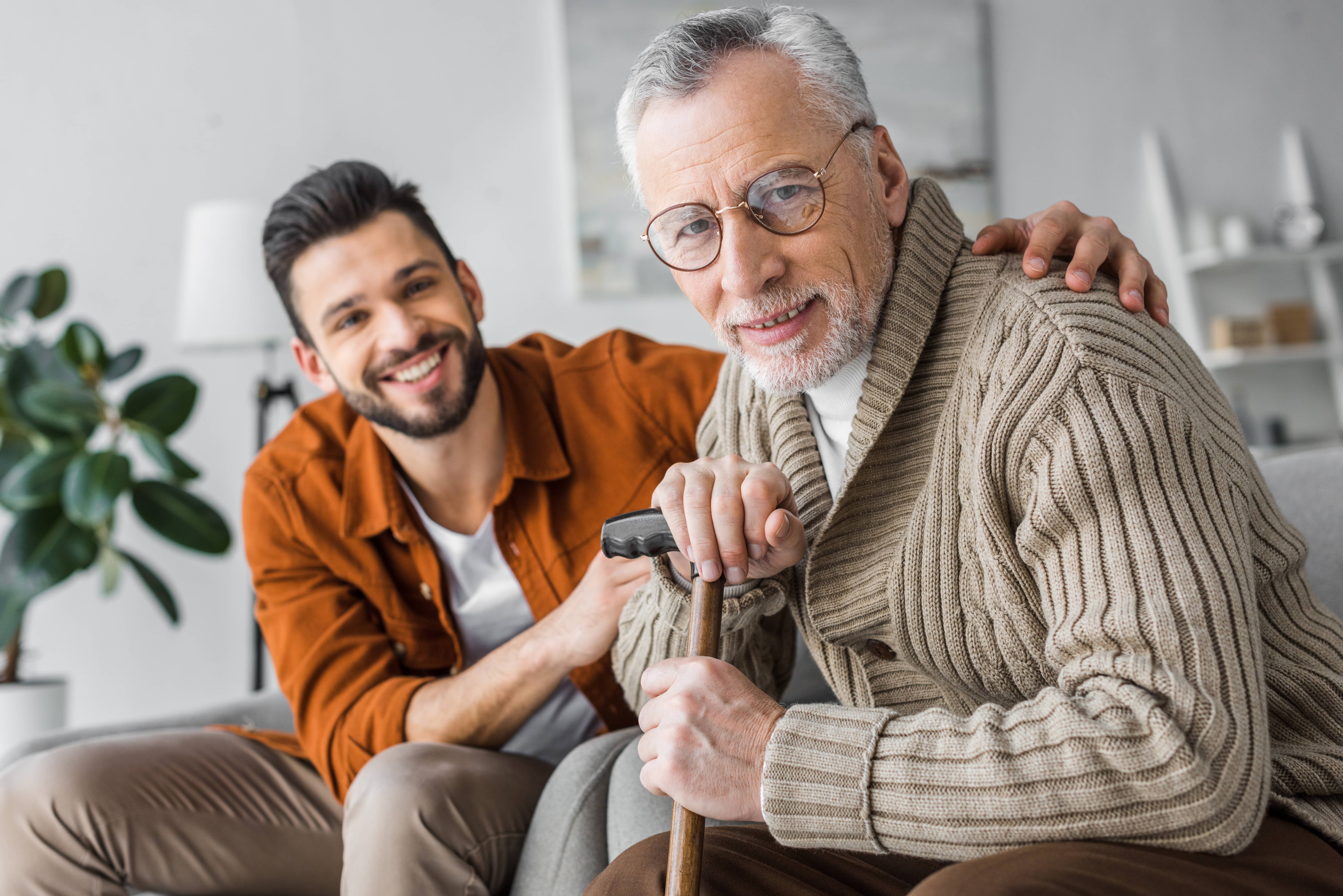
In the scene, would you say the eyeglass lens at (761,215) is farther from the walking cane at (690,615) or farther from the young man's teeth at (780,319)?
the walking cane at (690,615)

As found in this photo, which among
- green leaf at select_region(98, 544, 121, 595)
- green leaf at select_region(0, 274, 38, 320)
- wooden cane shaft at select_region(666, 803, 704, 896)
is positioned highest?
green leaf at select_region(0, 274, 38, 320)

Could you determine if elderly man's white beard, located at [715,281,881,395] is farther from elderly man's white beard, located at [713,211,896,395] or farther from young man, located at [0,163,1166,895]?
young man, located at [0,163,1166,895]

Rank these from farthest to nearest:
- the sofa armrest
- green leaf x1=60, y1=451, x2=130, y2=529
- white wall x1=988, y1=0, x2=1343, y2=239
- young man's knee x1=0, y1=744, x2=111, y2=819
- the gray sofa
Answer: white wall x1=988, y1=0, x2=1343, y2=239
green leaf x1=60, y1=451, x2=130, y2=529
the sofa armrest
young man's knee x1=0, y1=744, x2=111, y2=819
the gray sofa

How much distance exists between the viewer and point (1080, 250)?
1124 mm

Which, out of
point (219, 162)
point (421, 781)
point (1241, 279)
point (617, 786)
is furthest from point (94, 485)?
point (1241, 279)

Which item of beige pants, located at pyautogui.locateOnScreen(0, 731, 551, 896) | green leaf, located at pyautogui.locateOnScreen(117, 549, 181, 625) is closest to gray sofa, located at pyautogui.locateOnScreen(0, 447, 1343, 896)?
beige pants, located at pyautogui.locateOnScreen(0, 731, 551, 896)

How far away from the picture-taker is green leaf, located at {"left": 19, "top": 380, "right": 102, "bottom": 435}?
2.88m

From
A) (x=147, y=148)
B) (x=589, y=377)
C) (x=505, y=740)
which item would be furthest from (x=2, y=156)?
(x=505, y=740)

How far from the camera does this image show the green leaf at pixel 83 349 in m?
3.02

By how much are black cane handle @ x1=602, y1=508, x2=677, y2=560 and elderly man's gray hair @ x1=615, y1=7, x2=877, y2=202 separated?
453 millimetres

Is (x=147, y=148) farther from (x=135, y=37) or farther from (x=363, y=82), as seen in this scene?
(x=363, y=82)

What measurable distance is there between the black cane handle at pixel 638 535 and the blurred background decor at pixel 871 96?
2568mm

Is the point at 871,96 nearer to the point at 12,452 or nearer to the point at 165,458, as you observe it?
the point at 165,458

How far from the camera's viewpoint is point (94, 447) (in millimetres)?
3428
